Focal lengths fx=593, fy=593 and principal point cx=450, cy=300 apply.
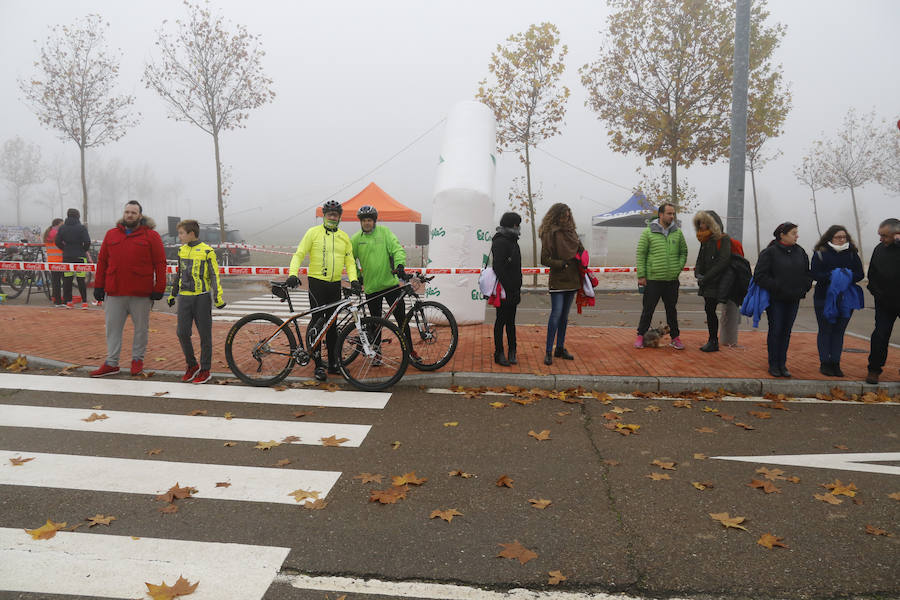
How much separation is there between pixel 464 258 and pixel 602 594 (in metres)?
8.10

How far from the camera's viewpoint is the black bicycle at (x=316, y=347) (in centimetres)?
658

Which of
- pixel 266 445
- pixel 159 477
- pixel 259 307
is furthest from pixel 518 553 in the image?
pixel 259 307

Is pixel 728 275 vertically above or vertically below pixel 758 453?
above

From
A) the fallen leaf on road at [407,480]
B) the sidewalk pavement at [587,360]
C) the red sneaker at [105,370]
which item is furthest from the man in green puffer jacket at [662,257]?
the red sneaker at [105,370]

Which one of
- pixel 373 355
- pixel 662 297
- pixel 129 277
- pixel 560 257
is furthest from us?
pixel 662 297

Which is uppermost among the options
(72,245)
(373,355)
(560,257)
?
(72,245)

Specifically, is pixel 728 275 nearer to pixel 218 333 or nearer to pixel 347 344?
pixel 347 344

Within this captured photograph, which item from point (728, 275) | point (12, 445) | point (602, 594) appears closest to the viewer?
point (602, 594)

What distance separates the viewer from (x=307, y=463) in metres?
4.56

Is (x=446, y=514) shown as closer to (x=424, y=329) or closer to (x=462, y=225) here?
(x=424, y=329)

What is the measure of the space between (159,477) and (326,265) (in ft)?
10.4

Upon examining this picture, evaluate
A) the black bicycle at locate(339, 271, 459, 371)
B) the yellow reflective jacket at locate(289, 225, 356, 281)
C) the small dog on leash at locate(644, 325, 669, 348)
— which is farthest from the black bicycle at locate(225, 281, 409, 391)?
the small dog on leash at locate(644, 325, 669, 348)

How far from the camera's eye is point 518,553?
3248mm

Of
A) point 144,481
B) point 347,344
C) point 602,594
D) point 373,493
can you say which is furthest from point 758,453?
point 144,481
